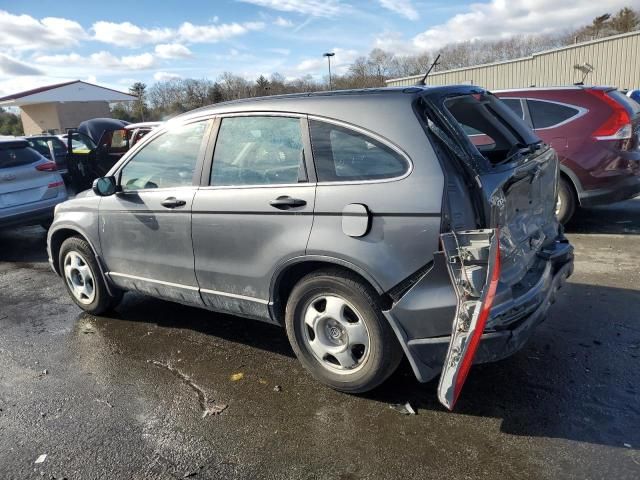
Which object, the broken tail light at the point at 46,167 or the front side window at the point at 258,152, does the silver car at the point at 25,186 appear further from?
the front side window at the point at 258,152

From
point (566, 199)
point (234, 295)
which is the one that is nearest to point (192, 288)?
point (234, 295)

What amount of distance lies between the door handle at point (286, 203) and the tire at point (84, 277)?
2309mm

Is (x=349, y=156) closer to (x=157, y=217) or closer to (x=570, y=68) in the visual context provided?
(x=157, y=217)

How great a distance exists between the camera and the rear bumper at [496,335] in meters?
2.81

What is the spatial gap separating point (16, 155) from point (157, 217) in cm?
578

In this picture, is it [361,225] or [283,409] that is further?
[283,409]

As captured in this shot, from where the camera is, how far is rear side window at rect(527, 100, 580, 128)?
6.88 metres

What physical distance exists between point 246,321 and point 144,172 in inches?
61.8

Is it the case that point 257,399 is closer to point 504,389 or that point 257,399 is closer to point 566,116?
point 504,389

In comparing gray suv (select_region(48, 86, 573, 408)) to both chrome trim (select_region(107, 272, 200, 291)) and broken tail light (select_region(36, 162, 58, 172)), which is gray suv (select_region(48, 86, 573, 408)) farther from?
broken tail light (select_region(36, 162, 58, 172))

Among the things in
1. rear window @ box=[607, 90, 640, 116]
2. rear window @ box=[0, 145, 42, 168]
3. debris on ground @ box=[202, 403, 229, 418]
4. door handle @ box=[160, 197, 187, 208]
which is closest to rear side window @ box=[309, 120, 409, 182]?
door handle @ box=[160, 197, 187, 208]

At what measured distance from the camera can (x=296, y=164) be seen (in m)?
3.39

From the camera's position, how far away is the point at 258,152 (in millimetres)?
3631

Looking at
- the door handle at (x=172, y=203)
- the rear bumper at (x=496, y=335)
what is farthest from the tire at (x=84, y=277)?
the rear bumper at (x=496, y=335)
